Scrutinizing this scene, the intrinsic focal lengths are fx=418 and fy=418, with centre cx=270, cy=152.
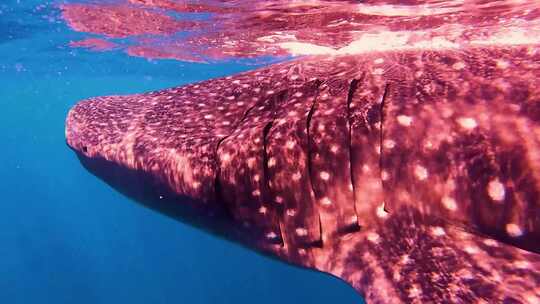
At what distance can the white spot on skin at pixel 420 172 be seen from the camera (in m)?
2.75

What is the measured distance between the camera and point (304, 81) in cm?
383

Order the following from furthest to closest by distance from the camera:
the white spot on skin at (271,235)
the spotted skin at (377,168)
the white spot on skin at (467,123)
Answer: the white spot on skin at (271,235) < the white spot on skin at (467,123) < the spotted skin at (377,168)

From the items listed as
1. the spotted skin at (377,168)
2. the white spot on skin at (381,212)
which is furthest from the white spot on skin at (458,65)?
the white spot on skin at (381,212)

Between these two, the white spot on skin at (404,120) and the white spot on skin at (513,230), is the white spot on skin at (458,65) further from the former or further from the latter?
the white spot on skin at (513,230)

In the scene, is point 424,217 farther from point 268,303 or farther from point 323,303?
point 268,303

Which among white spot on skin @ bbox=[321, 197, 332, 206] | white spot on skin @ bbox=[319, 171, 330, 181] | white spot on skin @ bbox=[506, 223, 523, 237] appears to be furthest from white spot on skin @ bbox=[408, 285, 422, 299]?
white spot on skin @ bbox=[319, 171, 330, 181]

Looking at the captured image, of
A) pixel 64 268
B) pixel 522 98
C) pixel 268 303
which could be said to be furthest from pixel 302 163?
pixel 64 268

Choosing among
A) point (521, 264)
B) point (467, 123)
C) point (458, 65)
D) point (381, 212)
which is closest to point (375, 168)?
point (381, 212)

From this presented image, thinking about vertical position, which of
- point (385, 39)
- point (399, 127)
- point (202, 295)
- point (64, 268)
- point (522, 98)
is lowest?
point (64, 268)

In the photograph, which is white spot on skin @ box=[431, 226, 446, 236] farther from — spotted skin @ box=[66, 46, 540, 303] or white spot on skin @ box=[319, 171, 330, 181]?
white spot on skin @ box=[319, 171, 330, 181]

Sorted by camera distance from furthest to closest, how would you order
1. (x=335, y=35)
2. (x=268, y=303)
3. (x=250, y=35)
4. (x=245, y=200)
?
(x=268, y=303) → (x=250, y=35) → (x=335, y=35) → (x=245, y=200)

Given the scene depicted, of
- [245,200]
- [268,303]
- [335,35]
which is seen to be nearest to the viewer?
[245,200]

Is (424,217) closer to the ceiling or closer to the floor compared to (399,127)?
closer to the floor

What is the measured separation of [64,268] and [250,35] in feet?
133
